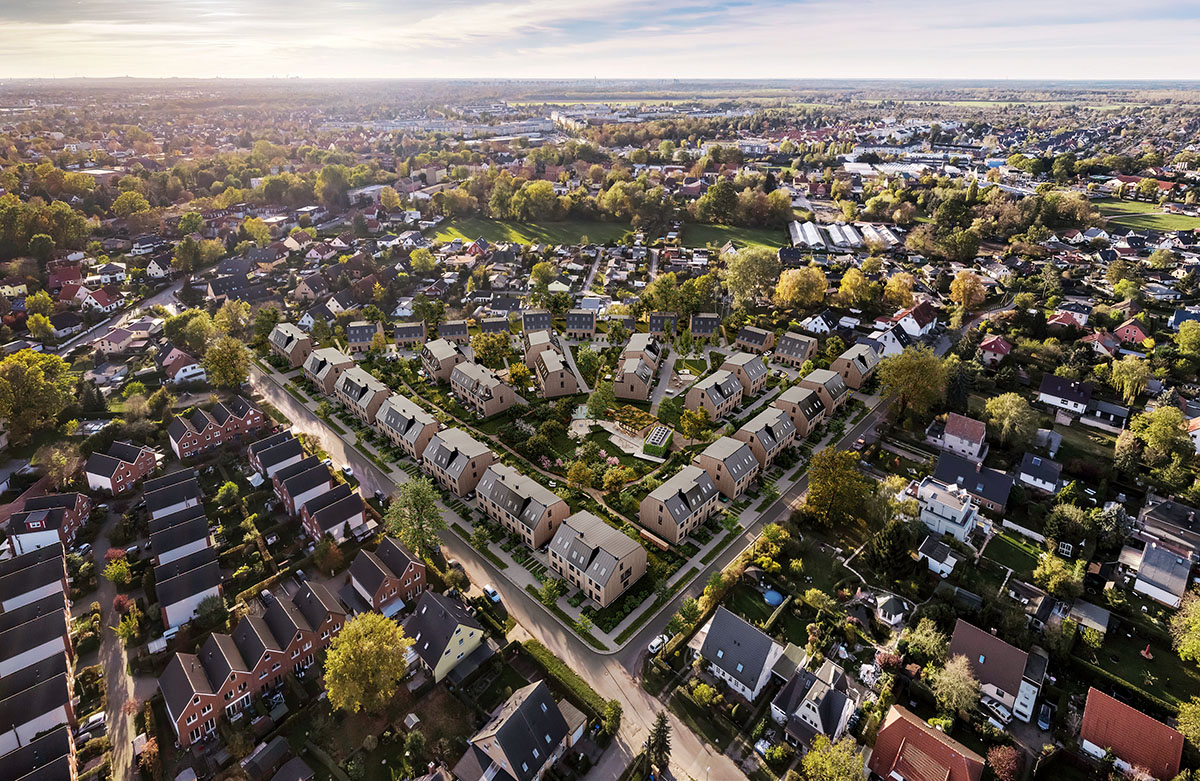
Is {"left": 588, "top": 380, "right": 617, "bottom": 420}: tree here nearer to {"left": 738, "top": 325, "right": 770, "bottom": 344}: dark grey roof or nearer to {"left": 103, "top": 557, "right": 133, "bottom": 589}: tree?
{"left": 738, "top": 325, "right": 770, "bottom": 344}: dark grey roof

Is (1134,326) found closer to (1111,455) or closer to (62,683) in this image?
(1111,455)

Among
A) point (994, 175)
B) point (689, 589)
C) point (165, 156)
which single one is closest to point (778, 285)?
point (689, 589)

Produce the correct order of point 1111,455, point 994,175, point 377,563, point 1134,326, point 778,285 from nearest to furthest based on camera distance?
point 377,563, point 1111,455, point 1134,326, point 778,285, point 994,175

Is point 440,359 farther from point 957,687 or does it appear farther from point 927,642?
point 957,687

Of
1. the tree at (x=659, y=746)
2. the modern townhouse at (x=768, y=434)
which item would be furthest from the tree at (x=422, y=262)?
the tree at (x=659, y=746)

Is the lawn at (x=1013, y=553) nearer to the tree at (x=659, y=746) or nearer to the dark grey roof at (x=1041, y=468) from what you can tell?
the dark grey roof at (x=1041, y=468)

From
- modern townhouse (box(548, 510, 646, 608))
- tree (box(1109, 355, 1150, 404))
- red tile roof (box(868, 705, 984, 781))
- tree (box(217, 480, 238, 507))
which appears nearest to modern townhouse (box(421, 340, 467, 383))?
tree (box(217, 480, 238, 507))
